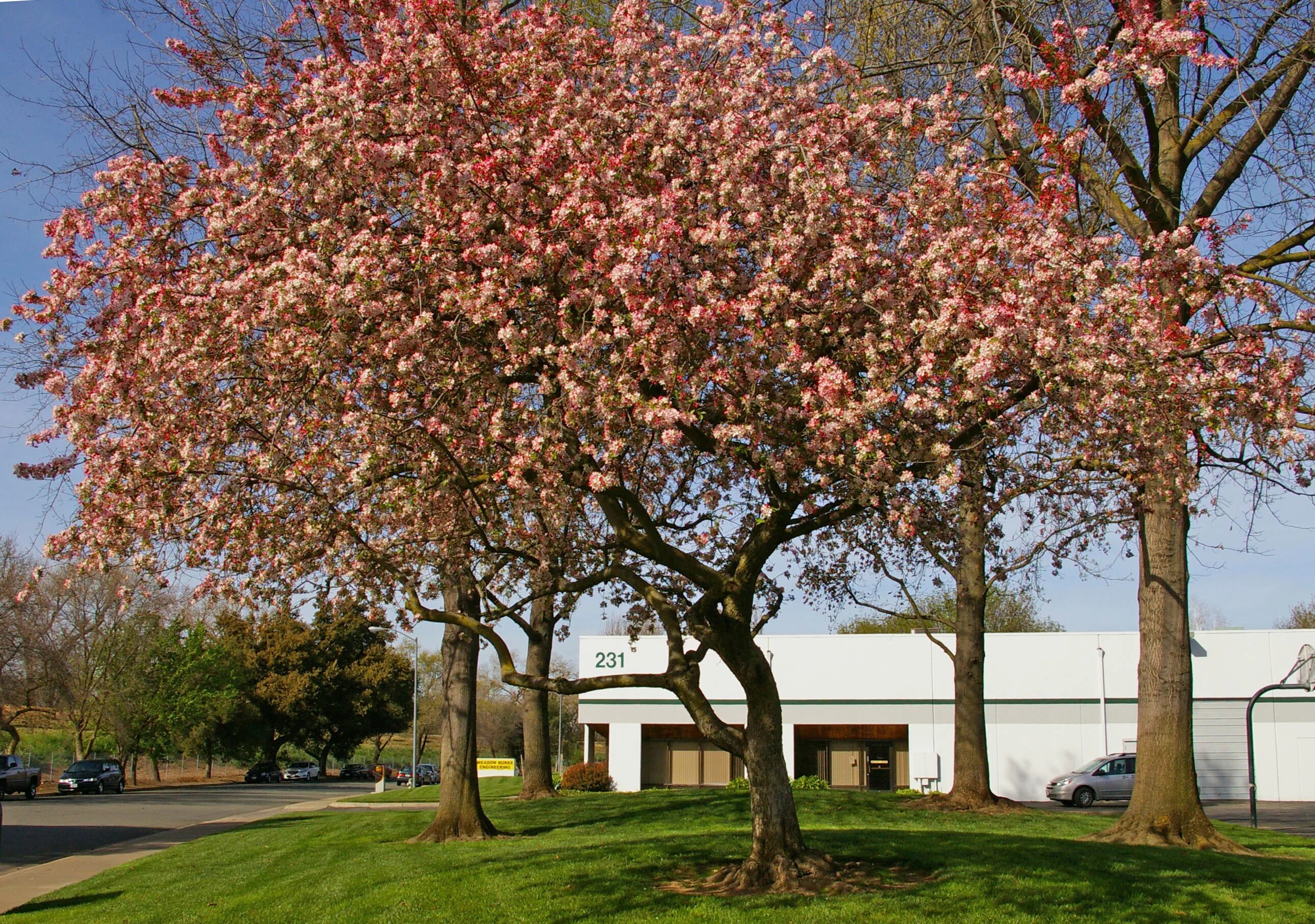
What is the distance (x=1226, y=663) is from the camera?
111 ft

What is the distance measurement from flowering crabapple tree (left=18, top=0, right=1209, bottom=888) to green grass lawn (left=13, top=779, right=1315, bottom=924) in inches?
54.0

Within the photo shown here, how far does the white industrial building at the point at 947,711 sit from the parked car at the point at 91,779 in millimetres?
20687

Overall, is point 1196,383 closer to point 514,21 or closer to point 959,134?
point 959,134

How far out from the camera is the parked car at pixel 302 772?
6406cm

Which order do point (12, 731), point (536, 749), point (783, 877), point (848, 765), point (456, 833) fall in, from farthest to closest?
point (12, 731) < point (848, 765) < point (536, 749) < point (456, 833) < point (783, 877)

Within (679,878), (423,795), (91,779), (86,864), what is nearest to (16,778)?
(91,779)

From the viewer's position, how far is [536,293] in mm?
8188

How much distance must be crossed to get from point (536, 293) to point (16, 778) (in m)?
38.7

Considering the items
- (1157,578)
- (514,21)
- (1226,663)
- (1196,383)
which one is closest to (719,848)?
(1157,578)

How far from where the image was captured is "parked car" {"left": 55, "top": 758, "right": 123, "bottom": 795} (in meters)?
41.6

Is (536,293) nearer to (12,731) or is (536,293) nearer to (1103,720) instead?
(1103,720)

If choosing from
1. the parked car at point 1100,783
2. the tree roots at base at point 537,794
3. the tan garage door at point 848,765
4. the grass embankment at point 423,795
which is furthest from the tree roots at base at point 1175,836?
the tan garage door at point 848,765

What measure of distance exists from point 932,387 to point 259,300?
531 cm

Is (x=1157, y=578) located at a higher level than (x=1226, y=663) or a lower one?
higher
